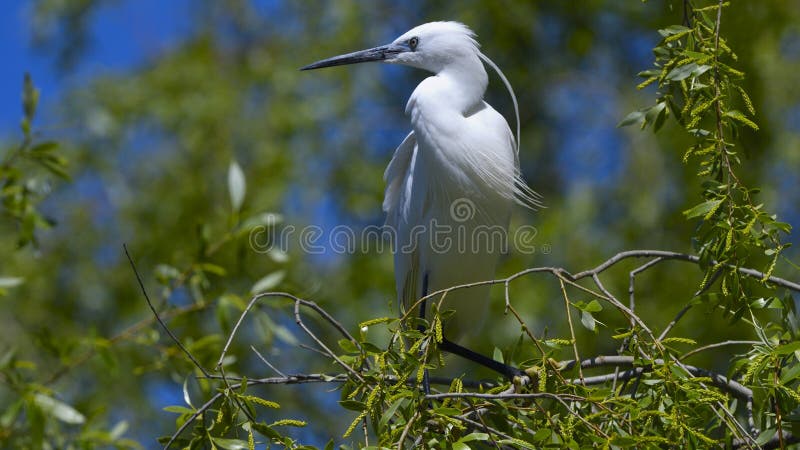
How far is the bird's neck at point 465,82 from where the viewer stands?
7.41 feet

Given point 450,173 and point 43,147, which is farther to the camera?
point 450,173

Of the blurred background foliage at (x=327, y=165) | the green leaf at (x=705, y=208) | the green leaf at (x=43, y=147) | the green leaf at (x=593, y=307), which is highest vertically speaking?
the green leaf at (x=705, y=208)

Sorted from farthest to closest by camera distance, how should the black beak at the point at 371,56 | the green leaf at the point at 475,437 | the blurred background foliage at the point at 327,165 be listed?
the blurred background foliage at the point at 327,165 < the black beak at the point at 371,56 < the green leaf at the point at 475,437

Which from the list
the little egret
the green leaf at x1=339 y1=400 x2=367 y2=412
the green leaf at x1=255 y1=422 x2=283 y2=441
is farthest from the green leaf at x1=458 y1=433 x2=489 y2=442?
the little egret

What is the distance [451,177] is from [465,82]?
0.26m

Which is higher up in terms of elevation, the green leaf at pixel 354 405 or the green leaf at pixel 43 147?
the green leaf at pixel 43 147

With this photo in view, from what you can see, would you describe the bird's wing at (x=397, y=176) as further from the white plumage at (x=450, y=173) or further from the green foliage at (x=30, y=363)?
the green foliage at (x=30, y=363)

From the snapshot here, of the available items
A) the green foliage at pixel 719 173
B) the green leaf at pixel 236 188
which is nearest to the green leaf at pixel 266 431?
the green foliage at pixel 719 173

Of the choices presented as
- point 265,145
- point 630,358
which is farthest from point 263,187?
point 630,358

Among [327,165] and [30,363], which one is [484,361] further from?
[327,165]

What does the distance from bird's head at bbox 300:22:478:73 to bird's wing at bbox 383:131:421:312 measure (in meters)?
0.24

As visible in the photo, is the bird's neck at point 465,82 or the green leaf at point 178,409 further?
the bird's neck at point 465,82

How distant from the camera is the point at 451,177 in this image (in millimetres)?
2268

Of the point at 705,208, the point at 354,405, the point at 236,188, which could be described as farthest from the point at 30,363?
the point at 705,208
